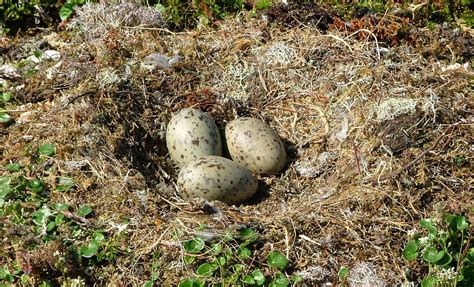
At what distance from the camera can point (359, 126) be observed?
5.72 meters

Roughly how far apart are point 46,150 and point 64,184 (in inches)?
12.6

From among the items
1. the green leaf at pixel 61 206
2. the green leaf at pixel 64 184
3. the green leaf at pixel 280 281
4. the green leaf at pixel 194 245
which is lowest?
the green leaf at pixel 280 281

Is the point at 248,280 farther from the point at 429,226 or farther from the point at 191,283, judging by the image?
the point at 429,226

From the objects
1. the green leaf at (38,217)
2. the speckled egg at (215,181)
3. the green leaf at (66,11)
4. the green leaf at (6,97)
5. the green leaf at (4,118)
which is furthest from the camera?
the green leaf at (66,11)

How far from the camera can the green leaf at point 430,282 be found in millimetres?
4492

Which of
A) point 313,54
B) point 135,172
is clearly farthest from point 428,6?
point 135,172

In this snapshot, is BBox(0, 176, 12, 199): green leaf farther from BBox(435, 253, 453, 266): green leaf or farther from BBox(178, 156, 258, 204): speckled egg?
BBox(435, 253, 453, 266): green leaf

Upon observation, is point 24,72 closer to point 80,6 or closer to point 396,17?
point 80,6

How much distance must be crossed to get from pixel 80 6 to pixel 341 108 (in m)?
2.43

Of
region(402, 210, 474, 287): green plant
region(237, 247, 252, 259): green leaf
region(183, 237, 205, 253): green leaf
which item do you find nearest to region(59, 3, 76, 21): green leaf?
region(183, 237, 205, 253): green leaf

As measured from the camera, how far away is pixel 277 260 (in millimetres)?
4648

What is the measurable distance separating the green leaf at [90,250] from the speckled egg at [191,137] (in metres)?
1.08

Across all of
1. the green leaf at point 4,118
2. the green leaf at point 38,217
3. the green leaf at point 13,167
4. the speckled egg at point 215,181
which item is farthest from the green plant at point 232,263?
the green leaf at point 4,118

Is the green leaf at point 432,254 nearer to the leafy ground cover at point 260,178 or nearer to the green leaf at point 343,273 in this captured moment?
the leafy ground cover at point 260,178
